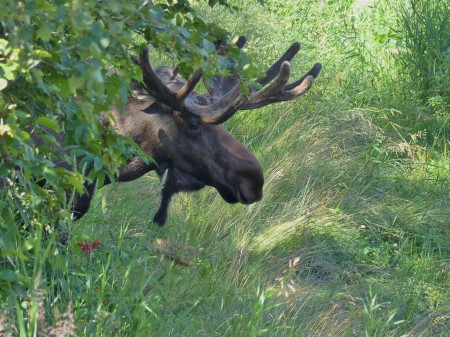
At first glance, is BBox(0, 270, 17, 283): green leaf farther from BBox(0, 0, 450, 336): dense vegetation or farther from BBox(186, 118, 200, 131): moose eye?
BBox(186, 118, 200, 131): moose eye

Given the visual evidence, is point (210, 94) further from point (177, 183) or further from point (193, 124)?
point (177, 183)

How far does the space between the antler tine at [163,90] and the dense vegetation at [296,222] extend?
65 cm

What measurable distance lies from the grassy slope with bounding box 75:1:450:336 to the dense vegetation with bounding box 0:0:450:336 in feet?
0.04

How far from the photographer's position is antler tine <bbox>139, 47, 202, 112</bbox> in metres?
5.08

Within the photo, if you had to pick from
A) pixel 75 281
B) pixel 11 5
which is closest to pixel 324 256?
pixel 75 281

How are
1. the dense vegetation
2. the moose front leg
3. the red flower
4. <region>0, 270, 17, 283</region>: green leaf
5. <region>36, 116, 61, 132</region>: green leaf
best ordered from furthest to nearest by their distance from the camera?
the moose front leg, the red flower, the dense vegetation, <region>0, 270, 17, 283</region>: green leaf, <region>36, 116, 61, 132</region>: green leaf

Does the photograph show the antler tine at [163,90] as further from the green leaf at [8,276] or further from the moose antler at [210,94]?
the green leaf at [8,276]

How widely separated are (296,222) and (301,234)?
9cm

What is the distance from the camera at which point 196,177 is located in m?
5.47

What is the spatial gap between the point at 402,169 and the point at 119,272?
3729 millimetres

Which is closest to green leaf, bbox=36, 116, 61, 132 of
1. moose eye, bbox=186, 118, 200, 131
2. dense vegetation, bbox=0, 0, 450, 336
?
dense vegetation, bbox=0, 0, 450, 336

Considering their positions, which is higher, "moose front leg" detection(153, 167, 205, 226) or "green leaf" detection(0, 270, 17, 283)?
"green leaf" detection(0, 270, 17, 283)

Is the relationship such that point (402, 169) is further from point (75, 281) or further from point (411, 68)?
point (75, 281)

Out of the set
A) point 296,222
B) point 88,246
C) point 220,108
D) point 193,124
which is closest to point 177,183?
point 193,124
